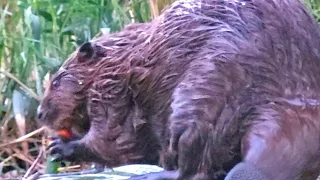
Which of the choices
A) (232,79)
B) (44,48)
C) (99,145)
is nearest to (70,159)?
(99,145)

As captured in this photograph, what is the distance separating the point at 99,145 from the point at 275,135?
21.7 inches

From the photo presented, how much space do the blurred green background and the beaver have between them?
3.33ft

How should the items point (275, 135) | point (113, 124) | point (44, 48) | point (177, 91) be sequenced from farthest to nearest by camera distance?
point (44, 48), point (113, 124), point (177, 91), point (275, 135)

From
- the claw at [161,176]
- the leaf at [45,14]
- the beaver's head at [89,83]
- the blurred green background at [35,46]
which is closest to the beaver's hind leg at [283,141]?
the claw at [161,176]

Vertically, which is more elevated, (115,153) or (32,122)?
(115,153)

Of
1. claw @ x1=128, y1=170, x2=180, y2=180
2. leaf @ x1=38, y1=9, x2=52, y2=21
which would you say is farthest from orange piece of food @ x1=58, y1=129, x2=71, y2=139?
leaf @ x1=38, y1=9, x2=52, y2=21

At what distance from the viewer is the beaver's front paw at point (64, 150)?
2264 millimetres

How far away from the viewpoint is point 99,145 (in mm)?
2189

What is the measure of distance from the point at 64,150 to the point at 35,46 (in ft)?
3.52

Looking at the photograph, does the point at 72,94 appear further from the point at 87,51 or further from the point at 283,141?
the point at 283,141

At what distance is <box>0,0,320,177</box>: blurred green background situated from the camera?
3.25m

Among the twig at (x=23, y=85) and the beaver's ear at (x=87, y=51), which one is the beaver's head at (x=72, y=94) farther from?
the twig at (x=23, y=85)

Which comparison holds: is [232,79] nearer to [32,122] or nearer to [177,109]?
[177,109]

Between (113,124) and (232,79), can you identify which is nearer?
(232,79)
